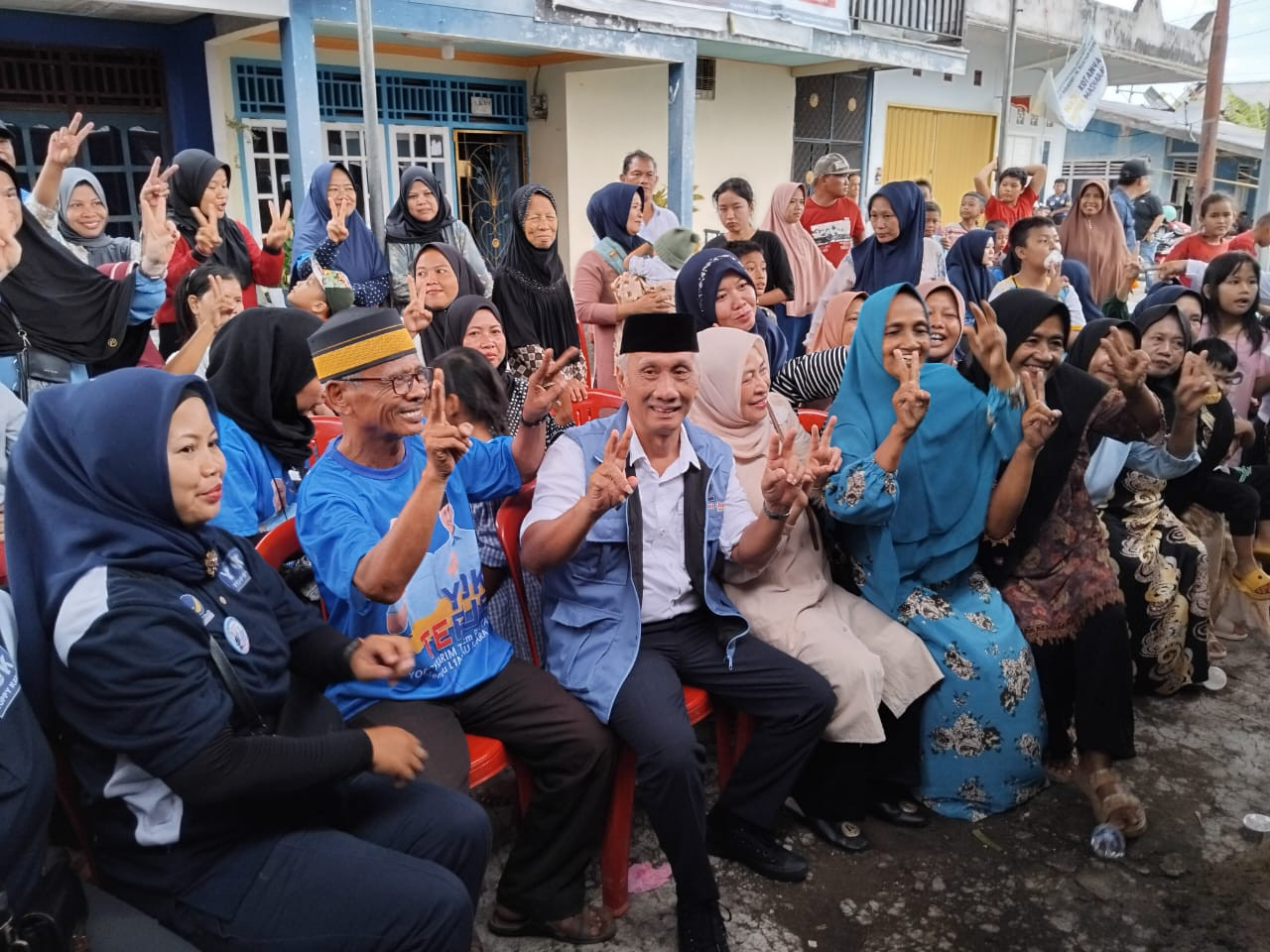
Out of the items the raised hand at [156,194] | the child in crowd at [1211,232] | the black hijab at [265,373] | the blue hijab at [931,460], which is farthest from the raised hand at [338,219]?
the child in crowd at [1211,232]

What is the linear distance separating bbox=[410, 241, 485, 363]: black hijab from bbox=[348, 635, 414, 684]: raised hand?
1.92m

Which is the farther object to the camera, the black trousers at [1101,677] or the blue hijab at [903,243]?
the blue hijab at [903,243]

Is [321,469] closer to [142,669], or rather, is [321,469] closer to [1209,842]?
[142,669]

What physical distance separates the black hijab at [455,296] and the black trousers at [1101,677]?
8.04 feet

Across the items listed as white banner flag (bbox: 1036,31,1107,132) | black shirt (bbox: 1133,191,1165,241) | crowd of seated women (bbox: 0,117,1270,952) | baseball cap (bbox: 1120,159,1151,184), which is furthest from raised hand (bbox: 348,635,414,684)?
white banner flag (bbox: 1036,31,1107,132)

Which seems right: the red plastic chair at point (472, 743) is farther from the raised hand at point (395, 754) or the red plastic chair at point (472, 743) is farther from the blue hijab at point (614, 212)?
the blue hijab at point (614, 212)

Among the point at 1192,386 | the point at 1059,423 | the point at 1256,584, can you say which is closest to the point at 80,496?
the point at 1059,423

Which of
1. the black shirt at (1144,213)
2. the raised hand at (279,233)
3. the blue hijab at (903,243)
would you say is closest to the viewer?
the raised hand at (279,233)

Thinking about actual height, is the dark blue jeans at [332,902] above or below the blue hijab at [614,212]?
below

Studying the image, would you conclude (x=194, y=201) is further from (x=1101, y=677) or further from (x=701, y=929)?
(x=1101, y=677)

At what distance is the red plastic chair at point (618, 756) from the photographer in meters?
2.41

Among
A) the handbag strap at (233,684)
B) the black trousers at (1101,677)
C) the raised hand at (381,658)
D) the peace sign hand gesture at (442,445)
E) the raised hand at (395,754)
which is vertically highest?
the peace sign hand gesture at (442,445)

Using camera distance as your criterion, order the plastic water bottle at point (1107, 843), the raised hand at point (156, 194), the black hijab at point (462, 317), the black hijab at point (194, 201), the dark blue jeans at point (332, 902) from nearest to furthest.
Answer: the dark blue jeans at point (332, 902) < the plastic water bottle at point (1107, 843) < the black hijab at point (462, 317) < the raised hand at point (156, 194) < the black hijab at point (194, 201)

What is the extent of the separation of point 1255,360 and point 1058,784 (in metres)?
2.67
